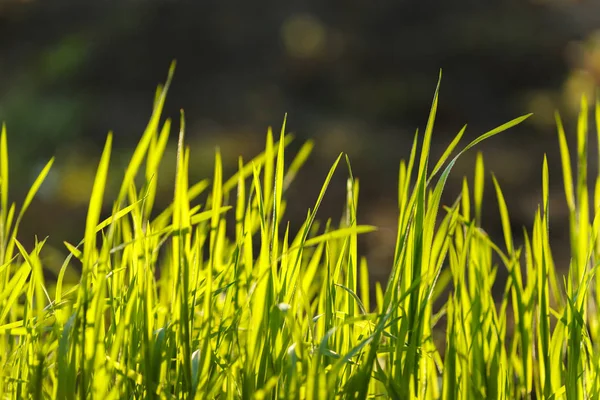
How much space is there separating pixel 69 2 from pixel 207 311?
16.3ft

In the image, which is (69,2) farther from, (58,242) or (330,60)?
(58,242)

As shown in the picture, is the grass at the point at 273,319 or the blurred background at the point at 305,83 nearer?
the grass at the point at 273,319

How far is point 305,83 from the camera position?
13.9 feet

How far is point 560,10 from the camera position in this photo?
16.3ft

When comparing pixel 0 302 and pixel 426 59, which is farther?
pixel 426 59

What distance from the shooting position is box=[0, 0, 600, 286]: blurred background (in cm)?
327

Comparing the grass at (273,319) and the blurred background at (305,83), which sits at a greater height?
the blurred background at (305,83)

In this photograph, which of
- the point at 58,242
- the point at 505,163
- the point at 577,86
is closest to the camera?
the point at 58,242

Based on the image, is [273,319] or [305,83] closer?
[273,319]

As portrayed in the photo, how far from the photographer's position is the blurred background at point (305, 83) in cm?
327

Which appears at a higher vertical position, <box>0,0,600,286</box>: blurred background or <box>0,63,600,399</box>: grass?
<box>0,0,600,286</box>: blurred background

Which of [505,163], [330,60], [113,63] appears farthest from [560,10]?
[113,63]

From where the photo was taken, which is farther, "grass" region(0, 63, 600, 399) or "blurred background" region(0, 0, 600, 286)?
"blurred background" region(0, 0, 600, 286)

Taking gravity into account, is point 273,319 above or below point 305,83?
below
